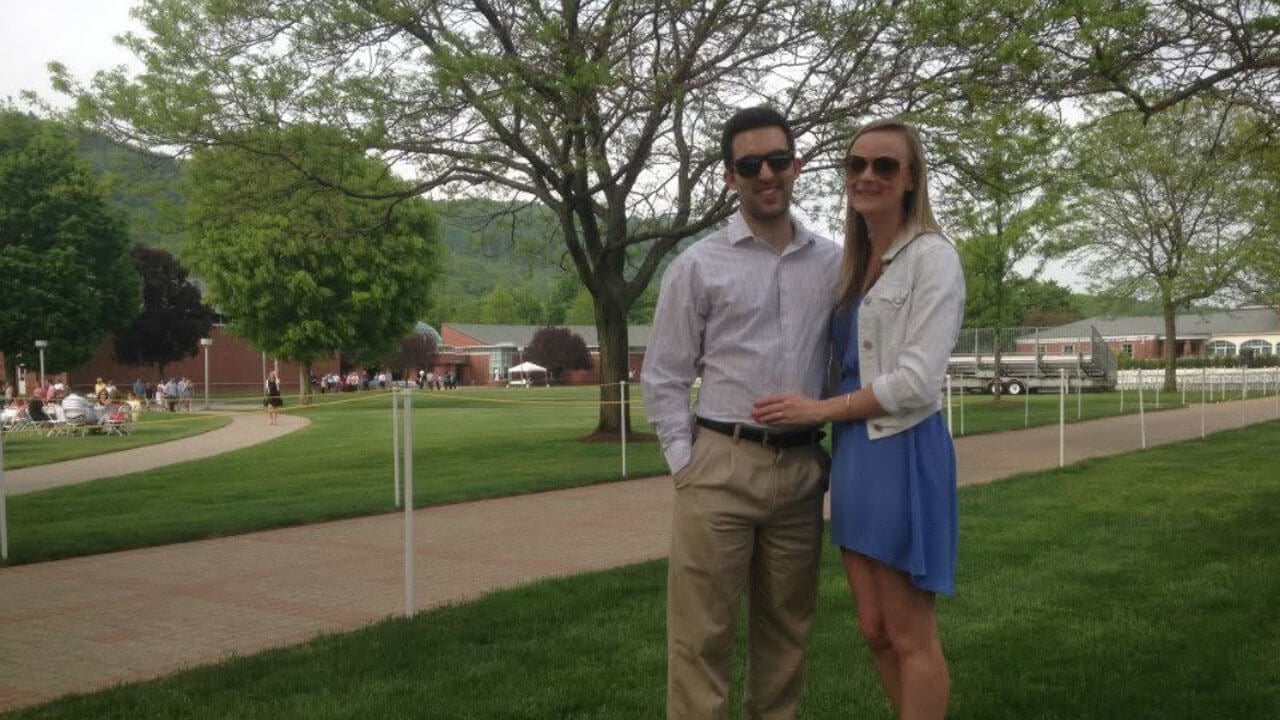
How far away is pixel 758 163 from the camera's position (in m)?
2.99

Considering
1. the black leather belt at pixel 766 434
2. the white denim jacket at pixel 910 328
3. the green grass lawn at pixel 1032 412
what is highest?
the white denim jacket at pixel 910 328

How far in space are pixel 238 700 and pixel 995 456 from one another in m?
13.7

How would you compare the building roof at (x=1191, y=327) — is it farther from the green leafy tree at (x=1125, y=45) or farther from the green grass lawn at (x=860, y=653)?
the green grass lawn at (x=860, y=653)

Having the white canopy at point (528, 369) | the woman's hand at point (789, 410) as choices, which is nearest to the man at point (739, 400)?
the woman's hand at point (789, 410)

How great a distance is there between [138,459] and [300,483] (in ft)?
22.2

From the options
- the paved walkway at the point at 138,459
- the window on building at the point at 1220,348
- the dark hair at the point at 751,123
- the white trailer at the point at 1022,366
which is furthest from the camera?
the window on building at the point at 1220,348

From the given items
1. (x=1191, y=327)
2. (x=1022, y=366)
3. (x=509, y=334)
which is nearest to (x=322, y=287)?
(x=1022, y=366)

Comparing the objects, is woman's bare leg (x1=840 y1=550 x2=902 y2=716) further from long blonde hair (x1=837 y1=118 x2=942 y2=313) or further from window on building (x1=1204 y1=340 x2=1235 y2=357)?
window on building (x1=1204 y1=340 x2=1235 y2=357)

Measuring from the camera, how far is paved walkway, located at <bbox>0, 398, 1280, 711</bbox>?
18.9 ft

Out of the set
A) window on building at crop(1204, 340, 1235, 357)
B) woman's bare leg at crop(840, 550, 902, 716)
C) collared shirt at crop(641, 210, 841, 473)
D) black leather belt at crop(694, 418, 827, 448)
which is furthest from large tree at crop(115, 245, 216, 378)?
window on building at crop(1204, 340, 1235, 357)

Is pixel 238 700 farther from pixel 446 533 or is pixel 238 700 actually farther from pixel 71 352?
pixel 71 352

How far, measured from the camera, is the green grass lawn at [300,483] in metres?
10.3

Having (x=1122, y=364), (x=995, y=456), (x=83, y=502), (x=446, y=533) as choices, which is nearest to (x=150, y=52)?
(x=83, y=502)

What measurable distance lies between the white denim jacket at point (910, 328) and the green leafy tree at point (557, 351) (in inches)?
3489
